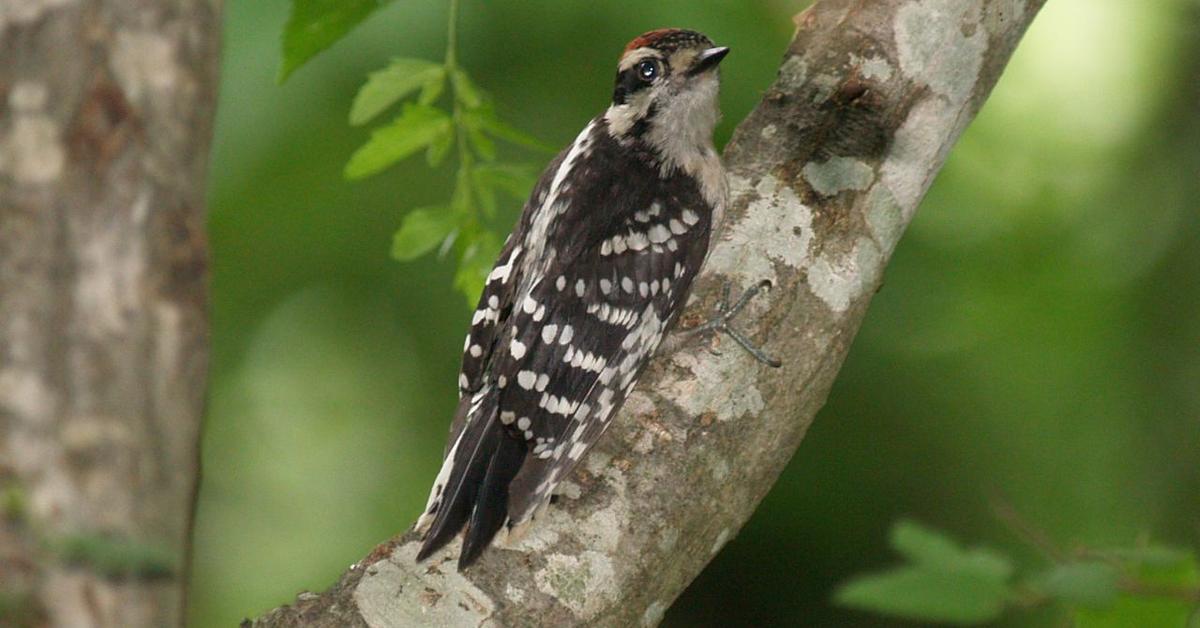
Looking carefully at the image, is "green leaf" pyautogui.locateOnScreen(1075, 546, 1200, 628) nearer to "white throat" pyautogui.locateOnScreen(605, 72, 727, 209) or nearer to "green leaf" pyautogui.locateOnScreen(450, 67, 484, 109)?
"white throat" pyautogui.locateOnScreen(605, 72, 727, 209)

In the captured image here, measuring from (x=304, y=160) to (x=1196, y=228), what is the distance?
12.9 ft

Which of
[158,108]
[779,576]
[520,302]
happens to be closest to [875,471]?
[779,576]

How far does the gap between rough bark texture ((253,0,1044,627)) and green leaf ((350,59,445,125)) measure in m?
0.80

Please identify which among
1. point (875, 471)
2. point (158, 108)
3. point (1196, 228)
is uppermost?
point (1196, 228)

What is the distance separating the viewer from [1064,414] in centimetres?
567

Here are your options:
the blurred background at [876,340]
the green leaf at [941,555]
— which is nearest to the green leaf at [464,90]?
the green leaf at [941,555]

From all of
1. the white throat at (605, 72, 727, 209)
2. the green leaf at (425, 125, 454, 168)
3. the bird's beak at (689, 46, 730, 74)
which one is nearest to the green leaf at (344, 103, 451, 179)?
the green leaf at (425, 125, 454, 168)

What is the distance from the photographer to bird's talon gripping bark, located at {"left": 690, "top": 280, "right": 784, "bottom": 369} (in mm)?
2637

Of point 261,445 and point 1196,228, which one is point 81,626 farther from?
point 1196,228

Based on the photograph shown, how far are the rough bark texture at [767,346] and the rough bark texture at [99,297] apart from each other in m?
1.11

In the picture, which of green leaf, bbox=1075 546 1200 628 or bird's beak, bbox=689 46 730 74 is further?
bird's beak, bbox=689 46 730 74

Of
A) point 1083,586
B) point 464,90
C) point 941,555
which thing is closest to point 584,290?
point 464,90

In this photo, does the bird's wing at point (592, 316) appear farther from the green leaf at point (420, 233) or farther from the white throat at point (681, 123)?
the green leaf at point (420, 233)

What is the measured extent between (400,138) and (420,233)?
0.77 feet
